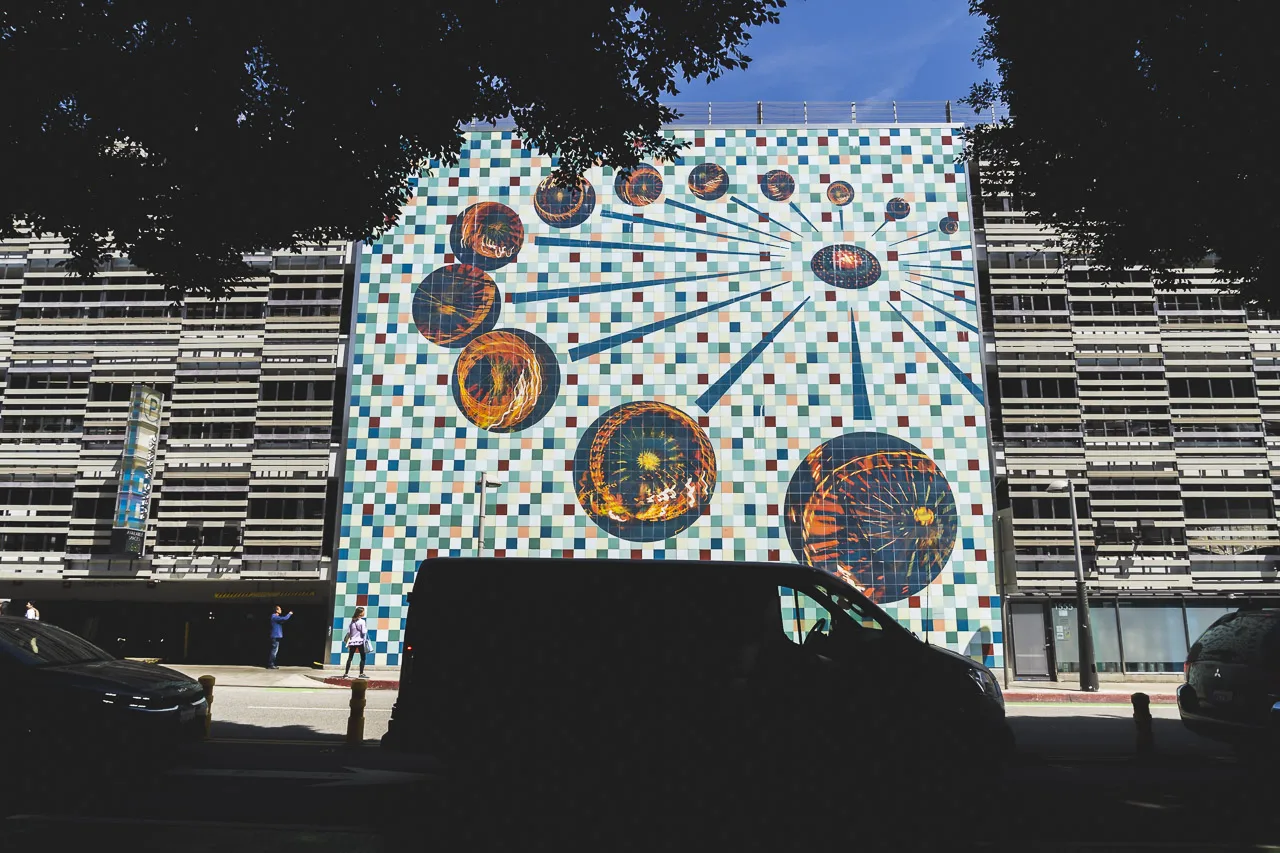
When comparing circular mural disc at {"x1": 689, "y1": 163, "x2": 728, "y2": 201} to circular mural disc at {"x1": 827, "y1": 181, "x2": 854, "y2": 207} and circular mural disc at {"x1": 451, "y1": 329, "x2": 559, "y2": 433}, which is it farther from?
circular mural disc at {"x1": 451, "y1": 329, "x2": 559, "y2": 433}

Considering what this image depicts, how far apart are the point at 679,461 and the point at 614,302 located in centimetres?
550

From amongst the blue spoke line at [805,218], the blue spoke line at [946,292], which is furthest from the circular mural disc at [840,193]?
the blue spoke line at [946,292]

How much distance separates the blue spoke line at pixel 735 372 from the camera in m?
26.5

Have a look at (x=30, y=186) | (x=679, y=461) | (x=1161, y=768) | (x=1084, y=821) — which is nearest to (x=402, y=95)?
(x=30, y=186)

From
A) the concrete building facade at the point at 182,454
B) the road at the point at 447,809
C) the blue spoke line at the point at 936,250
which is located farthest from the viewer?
the blue spoke line at the point at 936,250

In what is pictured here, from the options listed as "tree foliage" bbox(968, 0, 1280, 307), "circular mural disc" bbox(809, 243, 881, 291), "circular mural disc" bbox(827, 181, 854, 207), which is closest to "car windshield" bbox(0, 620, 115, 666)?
"tree foliage" bbox(968, 0, 1280, 307)

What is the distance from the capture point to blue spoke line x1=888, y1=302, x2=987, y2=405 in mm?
26420

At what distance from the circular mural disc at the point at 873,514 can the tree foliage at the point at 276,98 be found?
17791 millimetres

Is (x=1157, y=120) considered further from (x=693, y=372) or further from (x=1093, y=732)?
(x=693, y=372)

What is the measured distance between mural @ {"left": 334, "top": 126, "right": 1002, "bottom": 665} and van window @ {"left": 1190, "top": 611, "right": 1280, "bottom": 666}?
15695mm

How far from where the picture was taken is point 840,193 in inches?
1107

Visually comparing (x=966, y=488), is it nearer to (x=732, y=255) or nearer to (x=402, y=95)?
(x=732, y=255)

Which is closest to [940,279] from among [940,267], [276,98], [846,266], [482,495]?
[940,267]

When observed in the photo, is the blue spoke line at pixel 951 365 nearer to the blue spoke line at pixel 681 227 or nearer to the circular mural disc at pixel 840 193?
the circular mural disc at pixel 840 193
